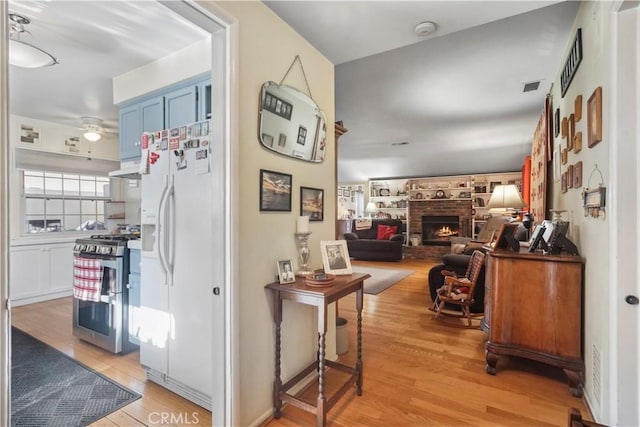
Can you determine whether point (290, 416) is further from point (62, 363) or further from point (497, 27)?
point (497, 27)

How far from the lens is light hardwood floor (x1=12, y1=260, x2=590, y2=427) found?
1.79 m

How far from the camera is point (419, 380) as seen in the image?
2180 mm

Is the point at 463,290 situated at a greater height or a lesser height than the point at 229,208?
lesser

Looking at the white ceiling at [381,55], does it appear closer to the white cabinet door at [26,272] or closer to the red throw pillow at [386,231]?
the white cabinet door at [26,272]

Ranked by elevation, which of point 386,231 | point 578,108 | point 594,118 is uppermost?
point 578,108

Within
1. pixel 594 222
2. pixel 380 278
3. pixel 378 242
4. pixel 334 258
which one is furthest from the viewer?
pixel 378 242

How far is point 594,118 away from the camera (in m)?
1.69

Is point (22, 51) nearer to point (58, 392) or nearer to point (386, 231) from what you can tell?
point (58, 392)

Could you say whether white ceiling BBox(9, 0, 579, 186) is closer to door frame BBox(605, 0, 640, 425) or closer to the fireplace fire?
door frame BBox(605, 0, 640, 425)

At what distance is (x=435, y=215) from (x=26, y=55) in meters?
7.96

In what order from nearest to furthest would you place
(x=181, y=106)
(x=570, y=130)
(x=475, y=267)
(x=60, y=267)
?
1. (x=570, y=130)
2. (x=181, y=106)
3. (x=475, y=267)
4. (x=60, y=267)

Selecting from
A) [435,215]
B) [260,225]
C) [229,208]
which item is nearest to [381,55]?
[260,225]

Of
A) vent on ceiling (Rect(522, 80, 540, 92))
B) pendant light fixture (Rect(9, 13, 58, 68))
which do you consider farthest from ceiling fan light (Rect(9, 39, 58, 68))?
vent on ceiling (Rect(522, 80, 540, 92))

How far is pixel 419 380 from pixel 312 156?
5.73ft
